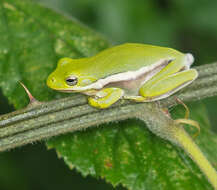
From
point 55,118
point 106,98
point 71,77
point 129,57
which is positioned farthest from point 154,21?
point 55,118

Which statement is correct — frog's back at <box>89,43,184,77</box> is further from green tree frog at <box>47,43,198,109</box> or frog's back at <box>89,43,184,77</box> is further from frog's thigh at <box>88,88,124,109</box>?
frog's thigh at <box>88,88,124,109</box>

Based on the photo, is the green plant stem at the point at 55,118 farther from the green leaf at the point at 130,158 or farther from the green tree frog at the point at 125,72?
the green leaf at the point at 130,158

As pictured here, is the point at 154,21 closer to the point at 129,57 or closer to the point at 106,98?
the point at 129,57

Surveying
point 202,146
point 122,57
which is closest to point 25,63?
point 122,57

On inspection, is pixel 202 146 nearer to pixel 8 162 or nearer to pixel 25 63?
pixel 25 63

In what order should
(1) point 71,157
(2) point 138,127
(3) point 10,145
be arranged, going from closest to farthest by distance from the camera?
(3) point 10,145
(1) point 71,157
(2) point 138,127

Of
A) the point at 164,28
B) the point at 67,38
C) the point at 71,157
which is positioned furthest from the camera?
the point at 164,28

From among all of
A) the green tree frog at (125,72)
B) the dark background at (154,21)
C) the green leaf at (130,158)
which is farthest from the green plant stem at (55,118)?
the dark background at (154,21)
